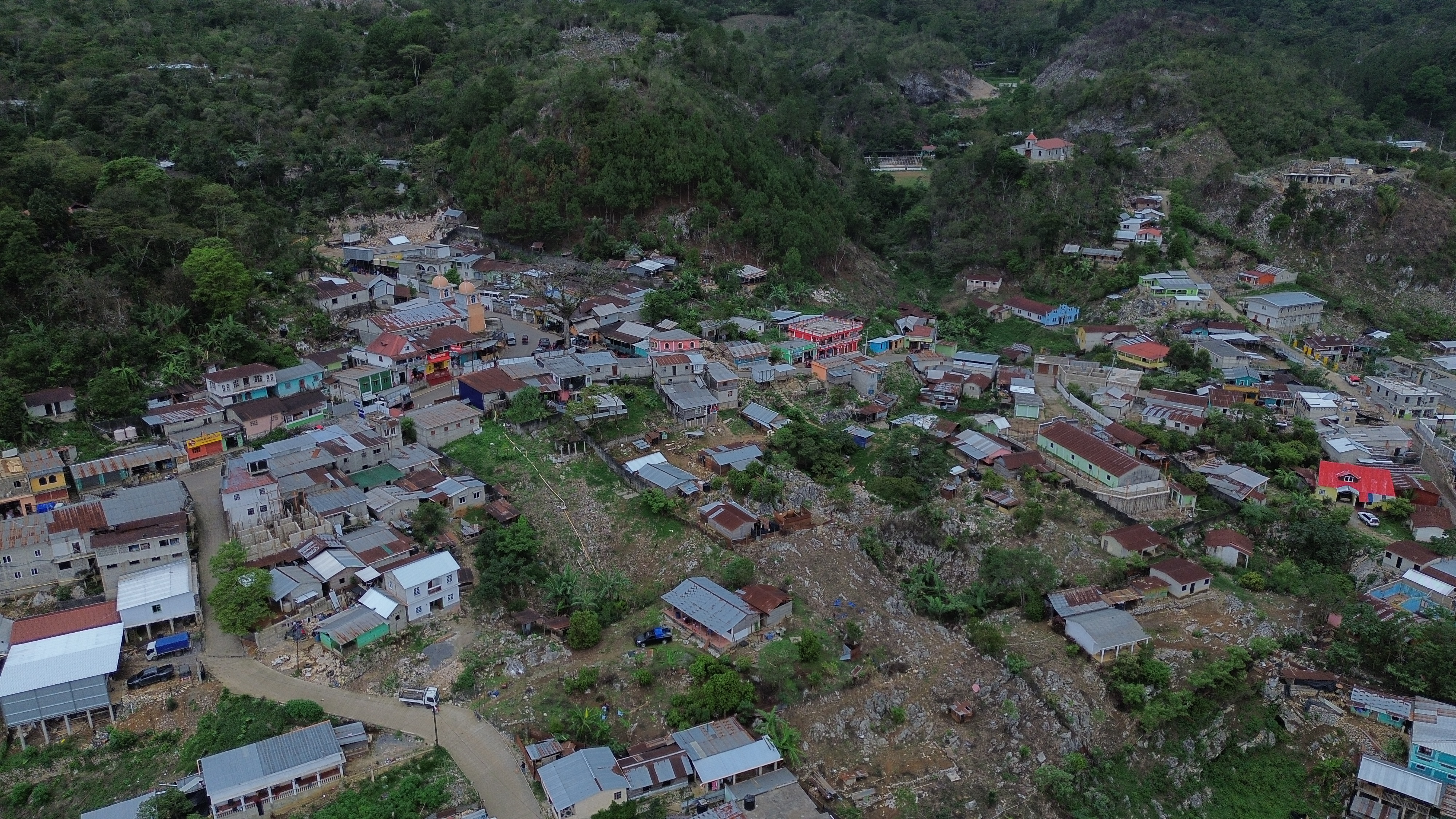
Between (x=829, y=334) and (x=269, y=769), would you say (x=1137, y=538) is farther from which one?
(x=269, y=769)

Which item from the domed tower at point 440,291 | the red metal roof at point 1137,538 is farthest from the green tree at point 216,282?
the red metal roof at point 1137,538

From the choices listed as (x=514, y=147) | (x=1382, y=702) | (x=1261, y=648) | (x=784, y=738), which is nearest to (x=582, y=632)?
(x=784, y=738)

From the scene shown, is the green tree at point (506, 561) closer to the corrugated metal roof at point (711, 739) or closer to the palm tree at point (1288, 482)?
the corrugated metal roof at point (711, 739)

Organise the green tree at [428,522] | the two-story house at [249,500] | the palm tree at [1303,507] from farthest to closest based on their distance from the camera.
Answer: the palm tree at [1303,507], the green tree at [428,522], the two-story house at [249,500]

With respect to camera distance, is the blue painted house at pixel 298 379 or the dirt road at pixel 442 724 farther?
the blue painted house at pixel 298 379

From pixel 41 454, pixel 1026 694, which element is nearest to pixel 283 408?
pixel 41 454

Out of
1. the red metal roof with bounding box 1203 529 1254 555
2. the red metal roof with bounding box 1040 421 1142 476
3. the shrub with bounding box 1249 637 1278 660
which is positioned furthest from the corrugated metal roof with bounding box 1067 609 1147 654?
the red metal roof with bounding box 1040 421 1142 476

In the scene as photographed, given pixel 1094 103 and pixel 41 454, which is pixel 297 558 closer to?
pixel 41 454
